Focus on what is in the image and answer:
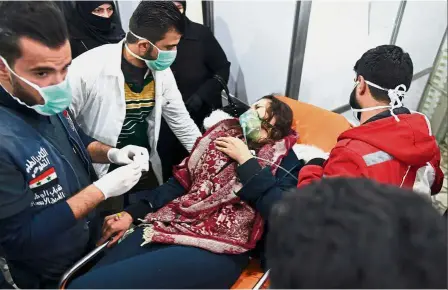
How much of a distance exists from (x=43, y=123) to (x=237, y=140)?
2.66ft

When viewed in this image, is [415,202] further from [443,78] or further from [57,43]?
[443,78]

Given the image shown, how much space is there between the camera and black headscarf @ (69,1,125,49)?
2123mm

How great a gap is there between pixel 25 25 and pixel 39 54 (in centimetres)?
8

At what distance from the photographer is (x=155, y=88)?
6.13 ft

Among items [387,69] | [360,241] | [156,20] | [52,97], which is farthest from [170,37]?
[360,241]

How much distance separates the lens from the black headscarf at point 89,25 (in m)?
2.12

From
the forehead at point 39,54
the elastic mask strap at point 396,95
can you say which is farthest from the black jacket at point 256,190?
the forehead at point 39,54

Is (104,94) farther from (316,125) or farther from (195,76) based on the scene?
(316,125)

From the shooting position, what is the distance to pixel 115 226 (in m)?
1.61

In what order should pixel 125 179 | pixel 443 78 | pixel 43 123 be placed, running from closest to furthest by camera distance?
pixel 43 123
pixel 125 179
pixel 443 78

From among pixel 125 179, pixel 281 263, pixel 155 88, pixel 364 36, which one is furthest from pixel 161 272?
pixel 364 36

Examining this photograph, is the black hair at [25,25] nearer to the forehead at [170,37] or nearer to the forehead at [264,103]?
the forehead at [170,37]

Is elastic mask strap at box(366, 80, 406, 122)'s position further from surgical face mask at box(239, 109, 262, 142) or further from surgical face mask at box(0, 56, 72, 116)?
surgical face mask at box(0, 56, 72, 116)

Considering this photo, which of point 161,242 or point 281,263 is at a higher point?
point 281,263
